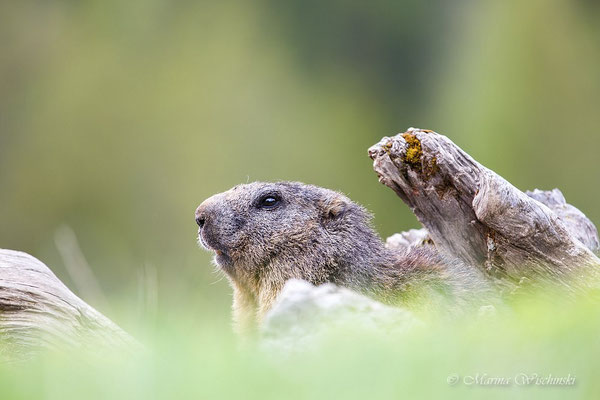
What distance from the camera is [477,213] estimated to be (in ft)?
17.9

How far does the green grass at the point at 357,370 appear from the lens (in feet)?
8.70

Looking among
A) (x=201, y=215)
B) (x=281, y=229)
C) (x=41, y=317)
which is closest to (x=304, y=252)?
(x=281, y=229)

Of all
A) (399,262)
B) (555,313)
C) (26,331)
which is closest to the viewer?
(555,313)

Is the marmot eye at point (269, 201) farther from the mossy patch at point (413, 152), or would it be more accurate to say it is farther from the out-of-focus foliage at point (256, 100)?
the out-of-focus foliage at point (256, 100)

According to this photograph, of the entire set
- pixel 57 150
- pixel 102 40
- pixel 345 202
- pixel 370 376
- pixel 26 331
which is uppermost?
pixel 102 40

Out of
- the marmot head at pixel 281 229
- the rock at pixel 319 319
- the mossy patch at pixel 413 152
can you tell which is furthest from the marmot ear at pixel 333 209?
the rock at pixel 319 319

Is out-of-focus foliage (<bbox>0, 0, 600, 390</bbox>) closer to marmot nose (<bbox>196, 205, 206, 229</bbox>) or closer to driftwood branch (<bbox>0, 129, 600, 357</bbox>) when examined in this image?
marmot nose (<bbox>196, 205, 206, 229</bbox>)

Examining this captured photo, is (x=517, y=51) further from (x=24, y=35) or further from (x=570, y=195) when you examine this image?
(x=24, y=35)

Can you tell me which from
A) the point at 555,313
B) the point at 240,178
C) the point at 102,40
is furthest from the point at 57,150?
the point at 555,313

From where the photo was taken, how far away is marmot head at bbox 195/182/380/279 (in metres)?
5.87

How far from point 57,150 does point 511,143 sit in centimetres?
979

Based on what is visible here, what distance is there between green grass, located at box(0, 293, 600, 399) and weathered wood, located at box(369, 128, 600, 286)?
210 cm

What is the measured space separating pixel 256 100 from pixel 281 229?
10179 millimetres

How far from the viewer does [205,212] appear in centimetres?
606
